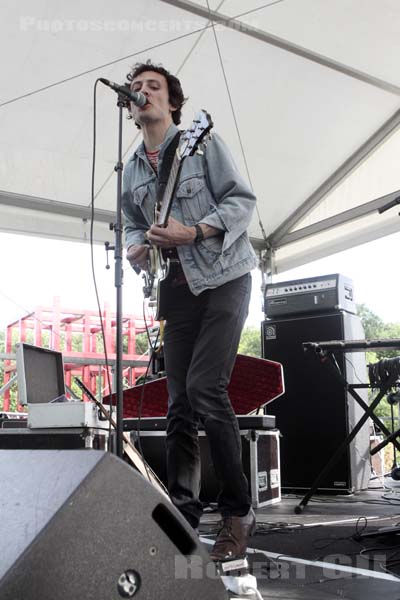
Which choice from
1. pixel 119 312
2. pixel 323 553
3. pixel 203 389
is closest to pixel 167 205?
pixel 119 312

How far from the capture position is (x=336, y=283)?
162 inches

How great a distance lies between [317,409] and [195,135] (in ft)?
8.95

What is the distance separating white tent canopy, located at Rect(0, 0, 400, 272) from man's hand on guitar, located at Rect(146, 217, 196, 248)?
3196 millimetres

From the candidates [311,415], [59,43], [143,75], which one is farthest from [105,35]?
[311,415]

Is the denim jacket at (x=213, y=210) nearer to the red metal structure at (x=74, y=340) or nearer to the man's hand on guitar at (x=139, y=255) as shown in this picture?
the man's hand on guitar at (x=139, y=255)

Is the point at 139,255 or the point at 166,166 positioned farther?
the point at 139,255

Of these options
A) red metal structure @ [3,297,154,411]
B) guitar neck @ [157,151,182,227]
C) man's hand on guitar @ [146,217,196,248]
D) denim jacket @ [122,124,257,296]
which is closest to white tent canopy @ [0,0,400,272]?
red metal structure @ [3,297,154,411]

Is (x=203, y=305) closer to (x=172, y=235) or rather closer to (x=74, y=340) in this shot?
(x=172, y=235)

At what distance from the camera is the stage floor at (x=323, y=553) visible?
144 centimetres

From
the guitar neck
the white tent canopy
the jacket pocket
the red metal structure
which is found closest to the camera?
the guitar neck

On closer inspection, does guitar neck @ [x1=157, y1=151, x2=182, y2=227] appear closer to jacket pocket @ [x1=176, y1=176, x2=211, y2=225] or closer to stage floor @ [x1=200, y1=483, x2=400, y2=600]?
jacket pocket @ [x1=176, y1=176, x2=211, y2=225]

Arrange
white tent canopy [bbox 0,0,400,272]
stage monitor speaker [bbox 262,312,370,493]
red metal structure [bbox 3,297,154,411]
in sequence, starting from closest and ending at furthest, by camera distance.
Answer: stage monitor speaker [bbox 262,312,370,493]
white tent canopy [bbox 0,0,400,272]
red metal structure [bbox 3,297,154,411]

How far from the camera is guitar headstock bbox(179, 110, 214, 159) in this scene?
1712 mm

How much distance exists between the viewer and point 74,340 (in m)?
5.67
